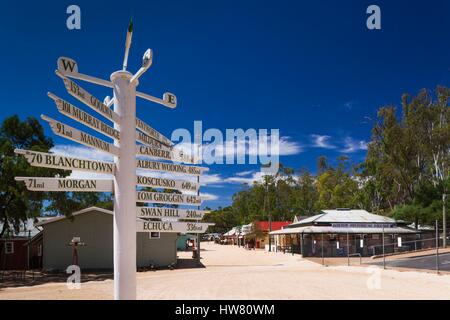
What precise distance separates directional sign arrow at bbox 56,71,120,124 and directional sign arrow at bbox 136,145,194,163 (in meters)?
0.47

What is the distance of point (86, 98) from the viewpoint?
453 cm

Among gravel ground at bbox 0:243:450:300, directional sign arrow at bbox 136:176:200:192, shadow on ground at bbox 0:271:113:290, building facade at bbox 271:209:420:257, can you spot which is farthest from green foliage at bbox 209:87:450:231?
directional sign arrow at bbox 136:176:200:192

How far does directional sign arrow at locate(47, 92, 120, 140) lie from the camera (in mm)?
4164

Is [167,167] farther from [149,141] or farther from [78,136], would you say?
[78,136]

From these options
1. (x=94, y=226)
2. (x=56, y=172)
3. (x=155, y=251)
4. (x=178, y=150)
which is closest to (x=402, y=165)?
(x=155, y=251)

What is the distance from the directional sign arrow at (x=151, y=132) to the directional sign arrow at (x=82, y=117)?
42 cm

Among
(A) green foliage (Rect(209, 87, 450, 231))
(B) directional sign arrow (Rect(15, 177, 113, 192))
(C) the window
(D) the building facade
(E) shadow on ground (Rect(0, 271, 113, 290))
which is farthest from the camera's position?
(A) green foliage (Rect(209, 87, 450, 231))

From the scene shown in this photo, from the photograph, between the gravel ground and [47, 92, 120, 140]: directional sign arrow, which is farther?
the gravel ground

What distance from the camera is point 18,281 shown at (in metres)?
23.7

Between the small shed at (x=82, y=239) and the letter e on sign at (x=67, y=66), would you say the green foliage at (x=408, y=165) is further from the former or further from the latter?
the letter e on sign at (x=67, y=66)

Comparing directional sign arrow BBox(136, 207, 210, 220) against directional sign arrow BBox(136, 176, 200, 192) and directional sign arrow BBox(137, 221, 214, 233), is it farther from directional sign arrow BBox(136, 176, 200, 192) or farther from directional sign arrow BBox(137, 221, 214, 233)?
directional sign arrow BBox(136, 176, 200, 192)

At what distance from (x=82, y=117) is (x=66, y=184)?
0.73 meters

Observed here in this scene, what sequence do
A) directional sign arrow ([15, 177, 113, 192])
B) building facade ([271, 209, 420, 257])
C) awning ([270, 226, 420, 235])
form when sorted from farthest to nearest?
awning ([270, 226, 420, 235]) → building facade ([271, 209, 420, 257]) → directional sign arrow ([15, 177, 113, 192])

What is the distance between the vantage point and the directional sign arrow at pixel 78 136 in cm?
413
